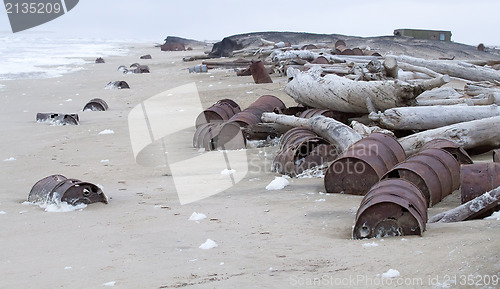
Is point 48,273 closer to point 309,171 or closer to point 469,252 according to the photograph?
point 469,252

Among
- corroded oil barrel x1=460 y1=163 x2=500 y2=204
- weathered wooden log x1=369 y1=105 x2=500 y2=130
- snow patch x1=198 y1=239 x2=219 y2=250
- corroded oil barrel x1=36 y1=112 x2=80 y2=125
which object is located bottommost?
corroded oil barrel x1=36 y1=112 x2=80 y2=125

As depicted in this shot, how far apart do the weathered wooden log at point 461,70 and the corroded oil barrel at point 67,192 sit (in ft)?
25.3

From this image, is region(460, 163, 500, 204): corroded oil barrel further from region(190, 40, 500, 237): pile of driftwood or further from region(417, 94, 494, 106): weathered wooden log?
region(417, 94, 494, 106): weathered wooden log

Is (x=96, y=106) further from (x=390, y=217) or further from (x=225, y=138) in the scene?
(x=390, y=217)

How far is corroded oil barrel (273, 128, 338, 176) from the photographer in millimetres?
6496

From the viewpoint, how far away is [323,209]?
5094mm

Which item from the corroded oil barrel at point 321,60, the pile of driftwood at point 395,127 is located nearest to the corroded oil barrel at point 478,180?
the pile of driftwood at point 395,127

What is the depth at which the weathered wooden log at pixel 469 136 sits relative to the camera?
21.6 feet

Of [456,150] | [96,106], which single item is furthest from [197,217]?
[96,106]

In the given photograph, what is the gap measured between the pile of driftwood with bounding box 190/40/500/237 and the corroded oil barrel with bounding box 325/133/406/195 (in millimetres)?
13

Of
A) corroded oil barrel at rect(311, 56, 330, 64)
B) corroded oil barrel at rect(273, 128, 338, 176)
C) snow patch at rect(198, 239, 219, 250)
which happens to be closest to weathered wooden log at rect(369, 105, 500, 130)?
corroded oil barrel at rect(273, 128, 338, 176)

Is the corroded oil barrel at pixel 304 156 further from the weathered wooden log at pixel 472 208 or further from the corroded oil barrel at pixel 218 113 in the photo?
the corroded oil barrel at pixel 218 113

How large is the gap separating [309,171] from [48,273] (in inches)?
130

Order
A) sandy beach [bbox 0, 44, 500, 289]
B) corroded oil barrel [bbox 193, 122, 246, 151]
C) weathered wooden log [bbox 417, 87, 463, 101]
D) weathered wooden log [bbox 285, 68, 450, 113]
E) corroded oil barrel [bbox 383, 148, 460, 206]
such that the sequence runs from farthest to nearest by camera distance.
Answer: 1. weathered wooden log [bbox 417, 87, 463, 101]
2. corroded oil barrel [bbox 193, 122, 246, 151]
3. weathered wooden log [bbox 285, 68, 450, 113]
4. corroded oil barrel [bbox 383, 148, 460, 206]
5. sandy beach [bbox 0, 44, 500, 289]
